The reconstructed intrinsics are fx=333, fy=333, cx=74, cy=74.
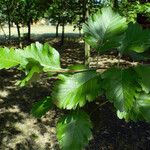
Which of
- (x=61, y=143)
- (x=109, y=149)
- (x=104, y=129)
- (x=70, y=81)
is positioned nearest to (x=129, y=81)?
(x=70, y=81)

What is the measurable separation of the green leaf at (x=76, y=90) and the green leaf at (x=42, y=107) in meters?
0.17

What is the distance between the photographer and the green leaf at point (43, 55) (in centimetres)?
114

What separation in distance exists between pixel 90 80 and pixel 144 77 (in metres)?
0.16

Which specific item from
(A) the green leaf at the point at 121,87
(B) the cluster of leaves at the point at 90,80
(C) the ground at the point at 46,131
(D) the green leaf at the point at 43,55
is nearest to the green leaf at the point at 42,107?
(B) the cluster of leaves at the point at 90,80

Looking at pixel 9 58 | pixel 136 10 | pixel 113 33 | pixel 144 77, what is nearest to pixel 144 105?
pixel 144 77

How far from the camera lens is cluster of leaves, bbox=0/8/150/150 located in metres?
0.96

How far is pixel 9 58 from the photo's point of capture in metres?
1.08

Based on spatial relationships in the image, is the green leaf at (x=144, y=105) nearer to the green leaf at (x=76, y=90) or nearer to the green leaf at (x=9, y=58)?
the green leaf at (x=76, y=90)

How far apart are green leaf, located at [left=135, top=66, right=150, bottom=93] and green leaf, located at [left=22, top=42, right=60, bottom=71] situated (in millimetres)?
287

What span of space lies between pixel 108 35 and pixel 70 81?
0.31 meters

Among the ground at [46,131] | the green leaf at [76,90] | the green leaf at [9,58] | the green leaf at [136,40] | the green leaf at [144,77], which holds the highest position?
the green leaf at [136,40]

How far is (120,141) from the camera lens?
946 cm

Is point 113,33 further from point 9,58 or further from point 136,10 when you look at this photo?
point 136,10

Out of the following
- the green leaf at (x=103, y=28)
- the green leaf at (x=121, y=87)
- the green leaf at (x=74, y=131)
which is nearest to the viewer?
the green leaf at (x=121, y=87)
